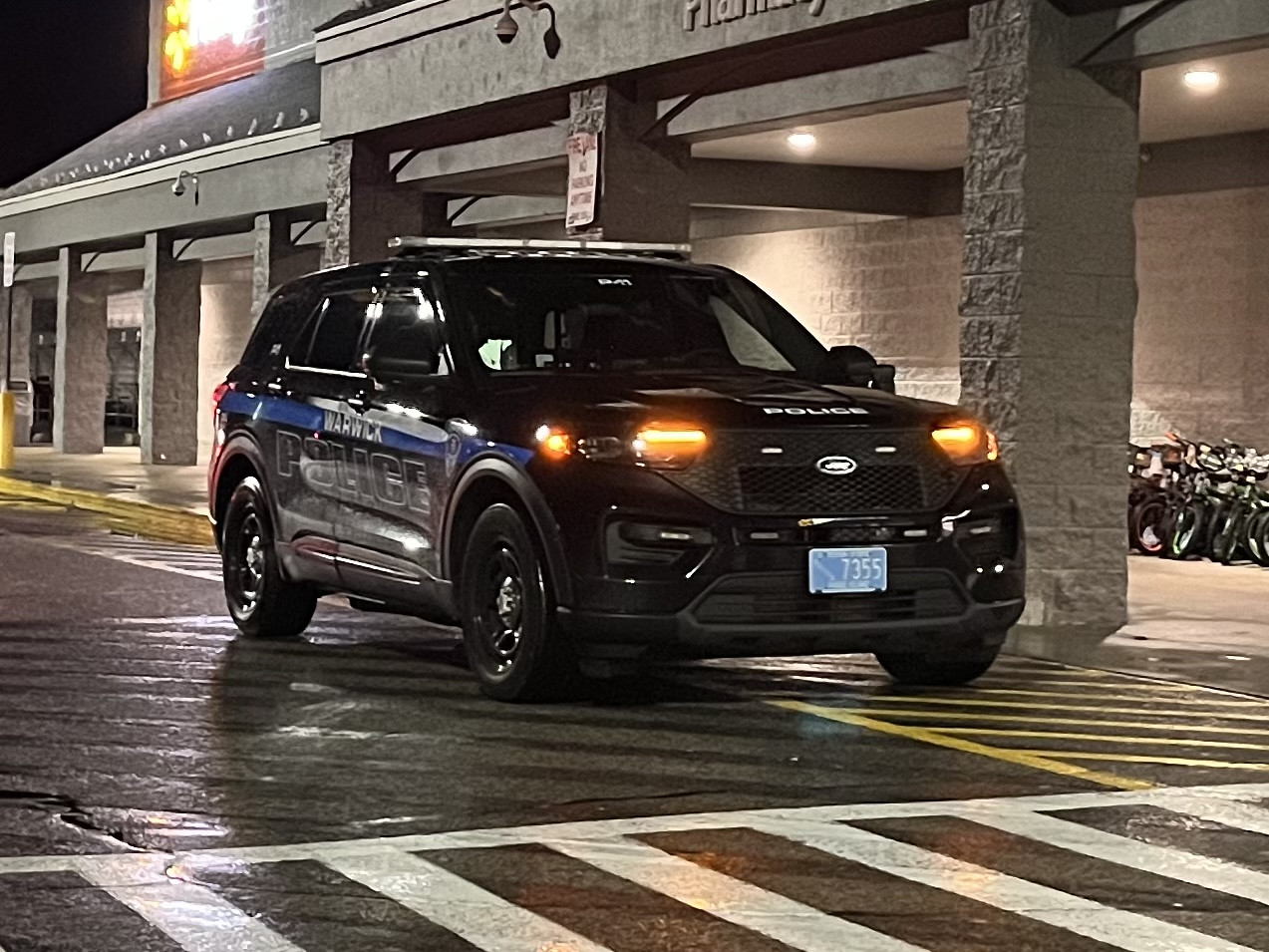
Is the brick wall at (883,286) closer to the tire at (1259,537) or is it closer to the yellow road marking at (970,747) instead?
→ the tire at (1259,537)

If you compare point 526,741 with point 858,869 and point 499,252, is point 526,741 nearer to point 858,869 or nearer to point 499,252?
point 858,869

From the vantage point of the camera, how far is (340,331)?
12180 mm

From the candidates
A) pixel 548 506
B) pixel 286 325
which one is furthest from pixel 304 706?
pixel 286 325

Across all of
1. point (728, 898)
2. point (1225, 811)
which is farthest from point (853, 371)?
point (728, 898)

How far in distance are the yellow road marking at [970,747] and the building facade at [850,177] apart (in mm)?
4522

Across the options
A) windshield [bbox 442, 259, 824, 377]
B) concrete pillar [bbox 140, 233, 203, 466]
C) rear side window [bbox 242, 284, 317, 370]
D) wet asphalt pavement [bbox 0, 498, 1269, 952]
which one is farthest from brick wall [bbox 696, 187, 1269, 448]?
concrete pillar [bbox 140, 233, 203, 466]

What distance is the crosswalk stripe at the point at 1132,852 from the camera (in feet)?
22.7

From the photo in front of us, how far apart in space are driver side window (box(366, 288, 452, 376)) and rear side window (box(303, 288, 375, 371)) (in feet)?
0.47

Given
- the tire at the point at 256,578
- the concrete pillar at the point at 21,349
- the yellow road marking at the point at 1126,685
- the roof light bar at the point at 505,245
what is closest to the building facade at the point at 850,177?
the yellow road marking at the point at 1126,685

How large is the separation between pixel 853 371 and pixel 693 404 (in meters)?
1.53

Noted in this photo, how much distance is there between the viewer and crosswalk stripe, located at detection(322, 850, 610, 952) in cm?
608

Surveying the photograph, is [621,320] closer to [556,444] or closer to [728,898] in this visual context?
[556,444]

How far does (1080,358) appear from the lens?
14.9m

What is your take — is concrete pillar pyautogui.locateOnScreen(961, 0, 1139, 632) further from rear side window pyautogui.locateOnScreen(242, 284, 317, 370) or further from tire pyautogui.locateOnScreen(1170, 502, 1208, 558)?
tire pyautogui.locateOnScreen(1170, 502, 1208, 558)
